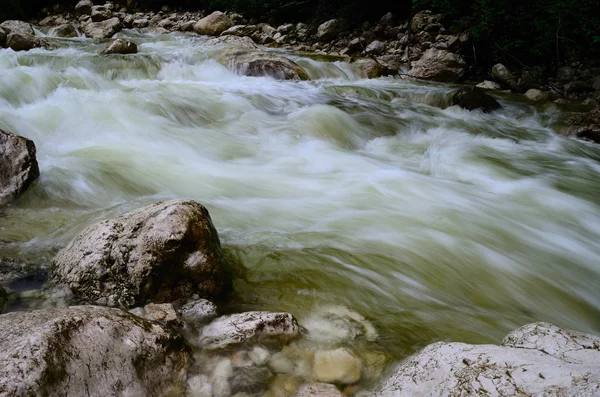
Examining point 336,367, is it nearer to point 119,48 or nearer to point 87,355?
point 87,355

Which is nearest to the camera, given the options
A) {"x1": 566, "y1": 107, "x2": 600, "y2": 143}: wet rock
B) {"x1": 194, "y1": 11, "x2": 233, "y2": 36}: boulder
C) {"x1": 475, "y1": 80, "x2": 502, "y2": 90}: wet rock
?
{"x1": 566, "y1": 107, "x2": 600, "y2": 143}: wet rock

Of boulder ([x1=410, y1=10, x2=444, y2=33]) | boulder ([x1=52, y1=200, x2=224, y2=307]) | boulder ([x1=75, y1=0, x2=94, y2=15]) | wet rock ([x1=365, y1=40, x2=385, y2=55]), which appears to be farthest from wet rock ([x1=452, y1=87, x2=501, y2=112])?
boulder ([x1=75, y1=0, x2=94, y2=15])

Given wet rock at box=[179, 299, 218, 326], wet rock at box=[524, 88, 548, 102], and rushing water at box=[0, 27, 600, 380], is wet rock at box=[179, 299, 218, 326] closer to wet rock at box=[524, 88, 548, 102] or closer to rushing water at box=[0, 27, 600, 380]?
rushing water at box=[0, 27, 600, 380]

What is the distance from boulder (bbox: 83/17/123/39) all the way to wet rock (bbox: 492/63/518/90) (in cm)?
1320

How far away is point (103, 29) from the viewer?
16.0 m

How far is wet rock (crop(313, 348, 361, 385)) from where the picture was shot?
6.31 feet

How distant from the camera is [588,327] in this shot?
105 inches

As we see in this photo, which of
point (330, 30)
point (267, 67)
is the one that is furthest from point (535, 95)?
point (330, 30)

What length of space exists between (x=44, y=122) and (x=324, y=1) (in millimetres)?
12326

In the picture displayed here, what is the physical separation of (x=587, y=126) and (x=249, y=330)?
711 cm

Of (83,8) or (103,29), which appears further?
(83,8)

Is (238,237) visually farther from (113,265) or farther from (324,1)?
(324,1)

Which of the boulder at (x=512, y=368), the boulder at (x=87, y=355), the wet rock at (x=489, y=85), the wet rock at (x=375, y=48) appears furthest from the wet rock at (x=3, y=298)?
the wet rock at (x=375, y=48)

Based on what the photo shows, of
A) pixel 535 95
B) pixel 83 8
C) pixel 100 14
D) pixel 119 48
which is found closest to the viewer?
pixel 535 95
